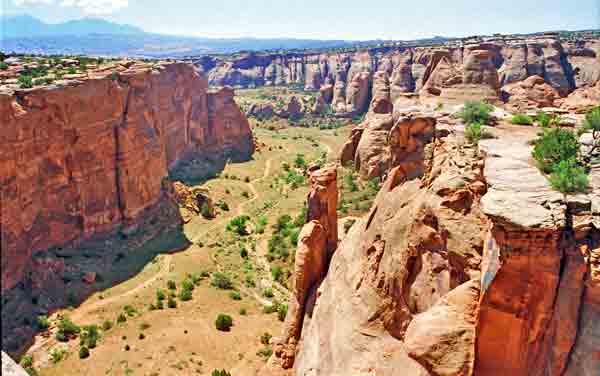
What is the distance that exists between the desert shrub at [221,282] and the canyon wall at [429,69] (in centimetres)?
1792

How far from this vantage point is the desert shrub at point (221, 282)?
3547 cm

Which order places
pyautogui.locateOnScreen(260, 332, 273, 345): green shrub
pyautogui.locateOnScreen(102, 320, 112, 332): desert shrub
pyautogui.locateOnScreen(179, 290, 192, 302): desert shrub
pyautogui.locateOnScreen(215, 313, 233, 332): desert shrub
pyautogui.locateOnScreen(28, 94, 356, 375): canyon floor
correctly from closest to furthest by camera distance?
pyautogui.locateOnScreen(28, 94, 356, 375): canyon floor
pyautogui.locateOnScreen(260, 332, 273, 345): green shrub
pyautogui.locateOnScreen(102, 320, 112, 332): desert shrub
pyautogui.locateOnScreen(215, 313, 233, 332): desert shrub
pyautogui.locateOnScreen(179, 290, 192, 302): desert shrub

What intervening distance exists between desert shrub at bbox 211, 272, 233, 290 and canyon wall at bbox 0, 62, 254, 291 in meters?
10.9

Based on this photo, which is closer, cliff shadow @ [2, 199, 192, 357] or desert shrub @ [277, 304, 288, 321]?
cliff shadow @ [2, 199, 192, 357]

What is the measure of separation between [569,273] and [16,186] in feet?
104

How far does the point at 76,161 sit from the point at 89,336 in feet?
47.4

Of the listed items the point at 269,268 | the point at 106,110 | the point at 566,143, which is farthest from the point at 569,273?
the point at 106,110

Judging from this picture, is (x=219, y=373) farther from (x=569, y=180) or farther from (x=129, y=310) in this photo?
(x=569, y=180)

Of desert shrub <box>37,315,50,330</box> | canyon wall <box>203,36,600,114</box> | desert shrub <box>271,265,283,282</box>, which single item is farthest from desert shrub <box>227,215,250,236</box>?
canyon wall <box>203,36,600,114</box>

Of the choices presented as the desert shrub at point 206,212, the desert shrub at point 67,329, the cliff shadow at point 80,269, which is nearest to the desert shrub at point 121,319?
the desert shrub at point 67,329

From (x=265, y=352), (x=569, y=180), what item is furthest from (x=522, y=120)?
(x=265, y=352)

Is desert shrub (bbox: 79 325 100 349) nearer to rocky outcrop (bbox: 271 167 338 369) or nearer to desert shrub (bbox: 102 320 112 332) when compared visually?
desert shrub (bbox: 102 320 112 332)

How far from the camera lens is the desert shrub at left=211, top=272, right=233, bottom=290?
35.5 meters

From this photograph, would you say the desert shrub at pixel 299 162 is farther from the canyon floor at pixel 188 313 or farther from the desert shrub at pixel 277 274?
the desert shrub at pixel 277 274
